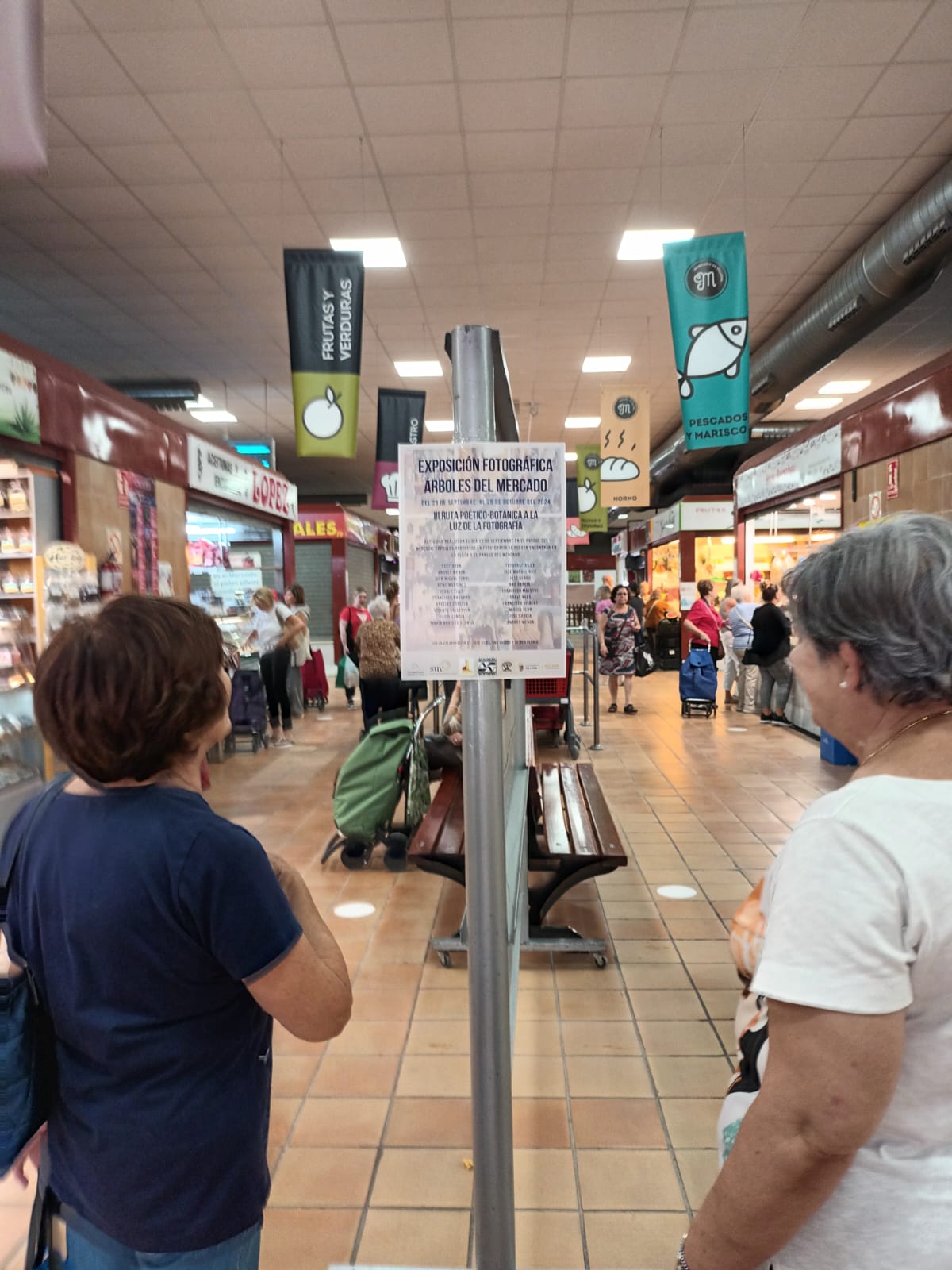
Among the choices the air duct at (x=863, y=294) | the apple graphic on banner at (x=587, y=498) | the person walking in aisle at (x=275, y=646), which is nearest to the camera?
the air duct at (x=863, y=294)

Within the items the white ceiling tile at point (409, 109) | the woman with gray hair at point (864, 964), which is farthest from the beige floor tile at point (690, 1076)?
the white ceiling tile at point (409, 109)

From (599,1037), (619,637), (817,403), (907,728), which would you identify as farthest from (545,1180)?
(817,403)

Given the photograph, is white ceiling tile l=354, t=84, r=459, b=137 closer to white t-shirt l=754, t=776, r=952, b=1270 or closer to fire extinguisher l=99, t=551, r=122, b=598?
fire extinguisher l=99, t=551, r=122, b=598

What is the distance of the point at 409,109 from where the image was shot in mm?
5105

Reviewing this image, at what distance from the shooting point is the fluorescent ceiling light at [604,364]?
10758 millimetres

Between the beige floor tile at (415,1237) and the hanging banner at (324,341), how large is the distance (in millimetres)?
4754

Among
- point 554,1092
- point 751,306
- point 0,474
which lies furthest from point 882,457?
point 0,474

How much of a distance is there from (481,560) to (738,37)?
14.9ft

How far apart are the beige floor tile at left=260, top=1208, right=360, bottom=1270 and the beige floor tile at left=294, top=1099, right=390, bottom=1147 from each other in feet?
0.87

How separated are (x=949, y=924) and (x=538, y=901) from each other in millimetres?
2986

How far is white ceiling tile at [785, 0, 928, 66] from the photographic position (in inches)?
169

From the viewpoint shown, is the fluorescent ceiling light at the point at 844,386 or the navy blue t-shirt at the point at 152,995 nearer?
the navy blue t-shirt at the point at 152,995

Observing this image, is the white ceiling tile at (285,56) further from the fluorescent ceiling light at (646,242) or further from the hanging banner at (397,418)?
the hanging banner at (397,418)

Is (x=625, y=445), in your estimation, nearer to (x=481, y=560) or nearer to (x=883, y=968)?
(x=481, y=560)
